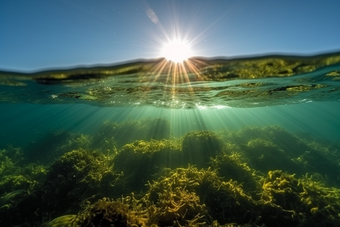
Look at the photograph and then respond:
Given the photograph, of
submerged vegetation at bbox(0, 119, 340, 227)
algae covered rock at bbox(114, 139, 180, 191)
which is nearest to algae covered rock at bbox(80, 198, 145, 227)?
submerged vegetation at bbox(0, 119, 340, 227)

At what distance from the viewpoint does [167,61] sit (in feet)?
34.4

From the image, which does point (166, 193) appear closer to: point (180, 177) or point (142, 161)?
point (180, 177)

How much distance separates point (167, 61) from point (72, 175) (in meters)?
7.55

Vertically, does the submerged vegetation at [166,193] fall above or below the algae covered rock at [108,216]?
below

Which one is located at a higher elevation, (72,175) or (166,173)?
(72,175)

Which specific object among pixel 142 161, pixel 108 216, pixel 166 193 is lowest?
pixel 142 161

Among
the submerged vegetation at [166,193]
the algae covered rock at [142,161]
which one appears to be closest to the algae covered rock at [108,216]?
the submerged vegetation at [166,193]

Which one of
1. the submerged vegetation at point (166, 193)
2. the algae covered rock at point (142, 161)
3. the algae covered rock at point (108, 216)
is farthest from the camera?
the algae covered rock at point (142, 161)

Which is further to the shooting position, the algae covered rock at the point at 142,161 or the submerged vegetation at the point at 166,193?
the algae covered rock at the point at 142,161

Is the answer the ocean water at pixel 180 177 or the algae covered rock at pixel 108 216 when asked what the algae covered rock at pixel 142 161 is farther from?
the algae covered rock at pixel 108 216

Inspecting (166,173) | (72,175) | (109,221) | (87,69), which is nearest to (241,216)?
(166,173)

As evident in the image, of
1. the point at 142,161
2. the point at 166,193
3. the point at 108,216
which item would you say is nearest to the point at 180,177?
the point at 166,193

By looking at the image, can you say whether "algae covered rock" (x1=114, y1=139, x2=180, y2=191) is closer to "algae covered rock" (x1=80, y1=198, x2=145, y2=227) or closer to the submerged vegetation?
the submerged vegetation

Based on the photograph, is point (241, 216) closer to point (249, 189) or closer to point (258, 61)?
point (249, 189)
